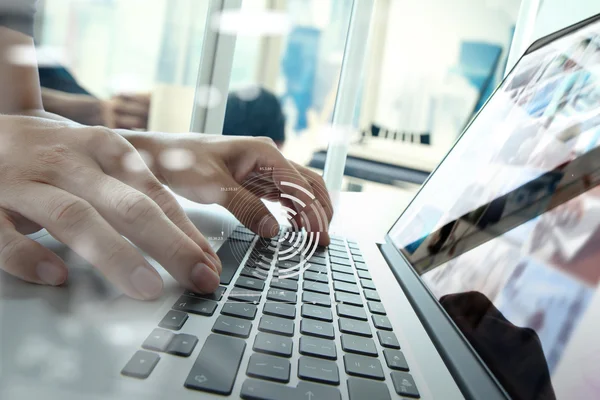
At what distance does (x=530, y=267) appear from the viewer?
0.74 feet

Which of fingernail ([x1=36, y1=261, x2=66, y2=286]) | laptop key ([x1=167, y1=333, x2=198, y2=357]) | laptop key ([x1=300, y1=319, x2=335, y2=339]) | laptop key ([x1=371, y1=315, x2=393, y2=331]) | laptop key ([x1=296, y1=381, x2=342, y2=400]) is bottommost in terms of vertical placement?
laptop key ([x1=371, y1=315, x2=393, y2=331])

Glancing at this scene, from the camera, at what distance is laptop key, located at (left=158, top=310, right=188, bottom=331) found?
190mm

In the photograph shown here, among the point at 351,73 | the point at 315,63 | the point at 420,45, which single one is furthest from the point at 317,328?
the point at 420,45

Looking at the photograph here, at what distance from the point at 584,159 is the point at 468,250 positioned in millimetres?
93

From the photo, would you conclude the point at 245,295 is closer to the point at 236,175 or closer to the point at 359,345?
the point at 359,345

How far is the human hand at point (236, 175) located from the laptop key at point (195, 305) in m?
0.19

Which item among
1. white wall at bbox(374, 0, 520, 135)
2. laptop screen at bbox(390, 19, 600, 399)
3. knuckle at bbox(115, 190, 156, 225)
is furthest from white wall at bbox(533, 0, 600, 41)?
white wall at bbox(374, 0, 520, 135)

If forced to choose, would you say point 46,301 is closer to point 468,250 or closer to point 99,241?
point 99,241

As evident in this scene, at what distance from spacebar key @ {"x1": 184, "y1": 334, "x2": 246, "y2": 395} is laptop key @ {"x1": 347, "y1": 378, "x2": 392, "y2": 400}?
0.16 feet

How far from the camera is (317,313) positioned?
0.84ft

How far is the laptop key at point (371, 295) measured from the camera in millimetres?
308

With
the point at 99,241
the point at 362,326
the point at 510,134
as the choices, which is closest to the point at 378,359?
the point at 362,326

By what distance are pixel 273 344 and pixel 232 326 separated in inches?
0.9

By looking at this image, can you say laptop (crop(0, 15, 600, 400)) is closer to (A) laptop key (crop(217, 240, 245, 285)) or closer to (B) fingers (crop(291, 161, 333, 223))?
(A) laptop key (crop(217, 240, 245, 285))
